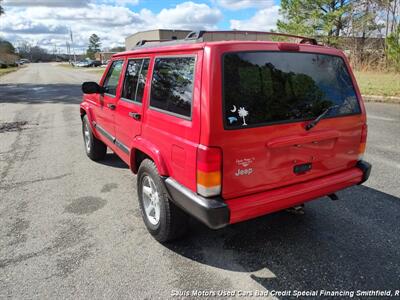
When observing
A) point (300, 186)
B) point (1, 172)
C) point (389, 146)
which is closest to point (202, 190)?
point (300, 186)

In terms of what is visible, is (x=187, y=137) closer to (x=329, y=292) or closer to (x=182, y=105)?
(x=182, y=105)

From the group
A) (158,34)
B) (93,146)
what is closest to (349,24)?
(93,146)

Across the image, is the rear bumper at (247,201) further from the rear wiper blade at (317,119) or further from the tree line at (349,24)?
the tree line at (349,24)

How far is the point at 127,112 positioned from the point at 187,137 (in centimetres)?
140

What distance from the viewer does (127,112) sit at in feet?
12.2

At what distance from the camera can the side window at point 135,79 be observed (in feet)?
11.3

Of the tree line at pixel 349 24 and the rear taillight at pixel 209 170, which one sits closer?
the rear taillight at pixel 209 170

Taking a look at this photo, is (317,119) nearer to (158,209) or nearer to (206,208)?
(206,208)

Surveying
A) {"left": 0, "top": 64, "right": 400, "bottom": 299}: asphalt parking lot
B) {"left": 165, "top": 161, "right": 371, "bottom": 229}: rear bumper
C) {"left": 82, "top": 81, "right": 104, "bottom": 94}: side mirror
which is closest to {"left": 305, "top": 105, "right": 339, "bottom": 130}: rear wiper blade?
{"left": 165, "top": 161, "right": 371, "bottom": 229}: rear bumper

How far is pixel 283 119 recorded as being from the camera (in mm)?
2674

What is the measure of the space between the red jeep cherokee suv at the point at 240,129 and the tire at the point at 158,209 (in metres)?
0.01

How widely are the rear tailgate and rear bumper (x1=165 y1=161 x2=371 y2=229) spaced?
0.07 meters

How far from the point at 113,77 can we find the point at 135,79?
0.94 metres

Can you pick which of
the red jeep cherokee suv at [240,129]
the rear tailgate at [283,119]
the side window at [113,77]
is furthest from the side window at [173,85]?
the side window at [113,77]
